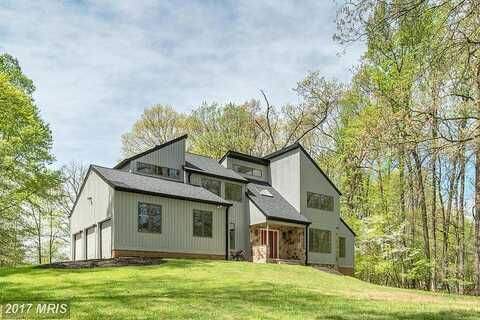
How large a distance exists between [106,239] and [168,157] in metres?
5.95

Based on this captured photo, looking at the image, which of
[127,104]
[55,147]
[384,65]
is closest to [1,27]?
[55,147]

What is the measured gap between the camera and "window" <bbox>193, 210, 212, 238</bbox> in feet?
77.0

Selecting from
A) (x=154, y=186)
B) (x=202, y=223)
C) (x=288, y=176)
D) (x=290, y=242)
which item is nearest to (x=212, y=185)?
(x=202, y=223)

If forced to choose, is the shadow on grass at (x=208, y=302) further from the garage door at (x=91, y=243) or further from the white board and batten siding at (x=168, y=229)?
the garage door at (x=91, y=243)

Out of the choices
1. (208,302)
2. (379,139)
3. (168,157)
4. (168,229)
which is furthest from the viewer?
(168,157)

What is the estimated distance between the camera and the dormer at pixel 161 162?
2470cm

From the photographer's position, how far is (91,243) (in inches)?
925

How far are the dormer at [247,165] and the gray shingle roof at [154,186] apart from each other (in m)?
4.11

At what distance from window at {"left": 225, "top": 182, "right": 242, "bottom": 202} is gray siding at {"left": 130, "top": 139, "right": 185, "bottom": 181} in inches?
112

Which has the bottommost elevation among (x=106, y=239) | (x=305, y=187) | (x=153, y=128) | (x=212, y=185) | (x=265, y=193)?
(x=106, y=239)

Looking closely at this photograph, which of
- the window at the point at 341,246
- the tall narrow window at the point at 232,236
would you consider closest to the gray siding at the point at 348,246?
the window at the point at 341,246

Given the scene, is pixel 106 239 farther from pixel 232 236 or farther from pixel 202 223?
pixel 232 236

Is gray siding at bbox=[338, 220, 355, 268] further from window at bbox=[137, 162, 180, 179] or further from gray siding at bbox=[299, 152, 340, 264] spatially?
window at bbox=[137, 162, 180, 179]

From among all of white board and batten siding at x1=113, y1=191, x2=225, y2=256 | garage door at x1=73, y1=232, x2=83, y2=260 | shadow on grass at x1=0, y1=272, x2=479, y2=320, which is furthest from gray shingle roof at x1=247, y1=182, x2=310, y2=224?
shadow on grass at x1=0, y1=272, x2=479, y2=320
